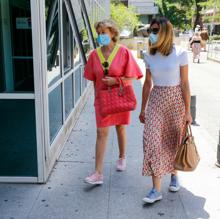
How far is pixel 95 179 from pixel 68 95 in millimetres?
2592

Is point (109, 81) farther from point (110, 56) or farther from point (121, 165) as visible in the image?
point (121, 165)

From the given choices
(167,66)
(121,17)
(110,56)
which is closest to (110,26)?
(110,56)

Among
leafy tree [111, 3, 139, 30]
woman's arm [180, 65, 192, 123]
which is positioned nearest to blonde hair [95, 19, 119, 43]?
woman's arm [180, 65, 192, 123]

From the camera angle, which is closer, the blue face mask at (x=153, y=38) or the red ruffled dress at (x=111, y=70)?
the blue face mask at (x=153, y=38)

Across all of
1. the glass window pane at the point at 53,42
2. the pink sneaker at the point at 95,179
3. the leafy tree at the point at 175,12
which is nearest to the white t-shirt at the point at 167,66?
the pink sneaker at the point at 95,179

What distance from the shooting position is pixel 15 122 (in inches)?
169

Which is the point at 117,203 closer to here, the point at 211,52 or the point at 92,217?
the point at 92,217

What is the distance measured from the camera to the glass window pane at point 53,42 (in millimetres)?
4801

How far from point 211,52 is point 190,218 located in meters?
22.4

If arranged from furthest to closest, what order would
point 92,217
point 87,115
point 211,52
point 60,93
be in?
point 211,52 < point 87,115 < point 60,93 < point 92,217

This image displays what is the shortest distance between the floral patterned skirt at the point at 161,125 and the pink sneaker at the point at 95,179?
64 centimetres

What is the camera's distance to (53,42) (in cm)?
519

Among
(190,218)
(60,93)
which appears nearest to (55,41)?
(60,93)

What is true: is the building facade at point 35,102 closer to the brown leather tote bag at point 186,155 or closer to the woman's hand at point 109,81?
the woman's hand at point 109,81
